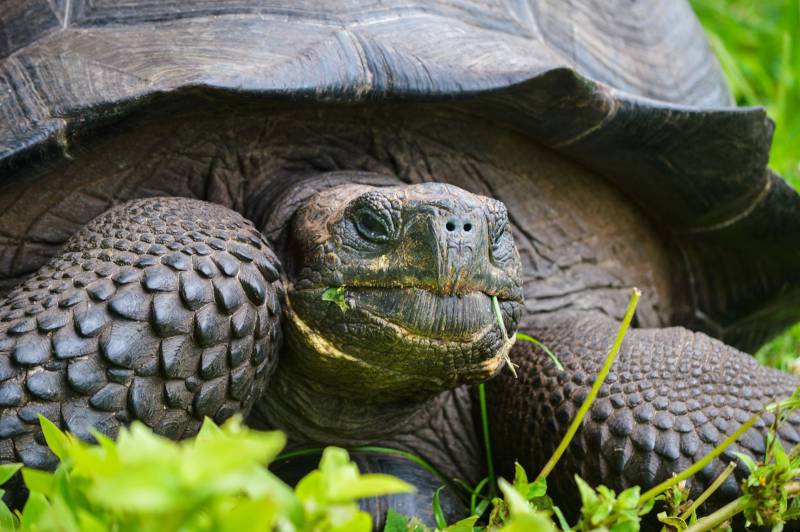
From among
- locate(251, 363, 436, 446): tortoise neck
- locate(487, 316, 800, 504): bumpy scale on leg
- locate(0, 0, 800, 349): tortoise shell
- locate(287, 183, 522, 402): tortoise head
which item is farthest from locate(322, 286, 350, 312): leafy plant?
locate(487, 316, 800, 504): bumpy scale on leg

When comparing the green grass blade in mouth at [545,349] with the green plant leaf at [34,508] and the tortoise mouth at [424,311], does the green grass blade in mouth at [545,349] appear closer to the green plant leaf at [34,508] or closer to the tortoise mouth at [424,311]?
the tortoise mouth at [424,311]

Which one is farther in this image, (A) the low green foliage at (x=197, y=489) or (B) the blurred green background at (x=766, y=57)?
(B) the blurred green background at (x=766, y=57)

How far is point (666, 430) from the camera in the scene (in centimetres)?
233

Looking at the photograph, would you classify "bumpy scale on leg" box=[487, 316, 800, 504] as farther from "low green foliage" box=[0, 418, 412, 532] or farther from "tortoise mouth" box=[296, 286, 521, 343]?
"low green foliage" box=[0, 418, 412, 532]

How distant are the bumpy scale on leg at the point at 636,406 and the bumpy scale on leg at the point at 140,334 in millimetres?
760

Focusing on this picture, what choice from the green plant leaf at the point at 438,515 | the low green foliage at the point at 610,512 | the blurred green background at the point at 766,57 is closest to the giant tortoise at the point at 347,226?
the green plant leaf at the point at 438,515

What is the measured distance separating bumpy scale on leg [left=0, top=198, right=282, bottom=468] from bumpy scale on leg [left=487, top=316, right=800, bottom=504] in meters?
0.76

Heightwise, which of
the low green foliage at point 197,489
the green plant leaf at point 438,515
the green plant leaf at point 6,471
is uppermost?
the low green foliage at point 197,489

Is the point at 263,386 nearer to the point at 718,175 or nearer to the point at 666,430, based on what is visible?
the point at 666,430

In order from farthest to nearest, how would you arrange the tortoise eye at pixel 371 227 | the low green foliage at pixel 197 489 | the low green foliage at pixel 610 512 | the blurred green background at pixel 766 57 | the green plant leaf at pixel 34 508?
1. the blurred green background at pixel 766 57
2. the tortoise eye at pixel 371 227
3. the low green foliage at pixel 610 512
4. the green plant leaf at pixel 34 508
5. the low green foliage at pixel 197 489

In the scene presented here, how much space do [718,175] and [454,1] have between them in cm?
110

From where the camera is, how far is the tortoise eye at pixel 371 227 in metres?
2.14

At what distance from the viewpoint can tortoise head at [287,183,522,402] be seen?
2068 mm

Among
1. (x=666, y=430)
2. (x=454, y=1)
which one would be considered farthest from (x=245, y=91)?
(x=666, y=430)
